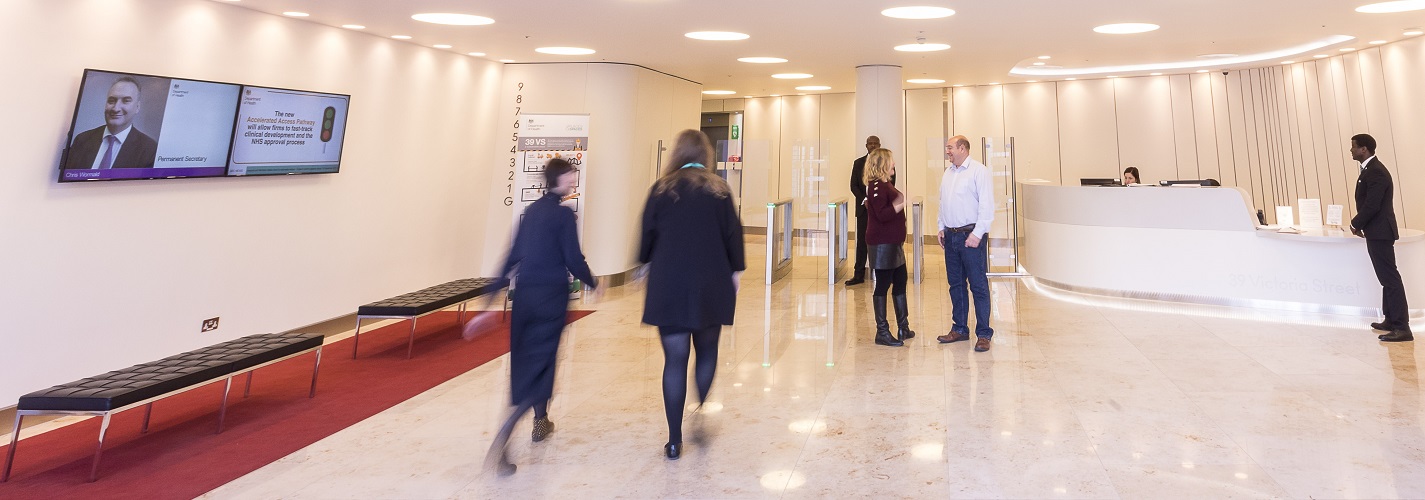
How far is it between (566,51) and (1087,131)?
9.32 metres

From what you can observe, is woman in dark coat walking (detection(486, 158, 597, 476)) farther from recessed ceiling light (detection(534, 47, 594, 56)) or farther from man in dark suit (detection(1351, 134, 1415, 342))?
man in dark suit (detection(1351, 134, 1415, 342))

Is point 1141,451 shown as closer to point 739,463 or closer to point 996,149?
point 739,463

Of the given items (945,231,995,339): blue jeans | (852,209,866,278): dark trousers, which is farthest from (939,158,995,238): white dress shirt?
(852,209,866,278): dark trousers

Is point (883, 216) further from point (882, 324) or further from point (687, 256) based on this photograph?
point (687, 256)

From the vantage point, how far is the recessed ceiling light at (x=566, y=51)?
844 cm

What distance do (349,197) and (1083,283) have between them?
327 inches

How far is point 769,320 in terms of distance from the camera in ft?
23.1

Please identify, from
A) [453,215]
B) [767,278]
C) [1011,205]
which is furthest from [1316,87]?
[453,215]

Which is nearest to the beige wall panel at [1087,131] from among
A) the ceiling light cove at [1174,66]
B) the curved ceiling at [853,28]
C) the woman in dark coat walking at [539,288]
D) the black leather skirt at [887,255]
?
the ceiling light cove at [1174,66]

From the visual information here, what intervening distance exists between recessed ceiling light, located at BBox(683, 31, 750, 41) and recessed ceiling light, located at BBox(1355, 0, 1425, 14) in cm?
575

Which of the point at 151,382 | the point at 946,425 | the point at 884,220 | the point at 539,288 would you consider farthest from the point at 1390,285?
the point at 151,382

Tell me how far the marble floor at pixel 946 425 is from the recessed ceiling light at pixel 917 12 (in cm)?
298

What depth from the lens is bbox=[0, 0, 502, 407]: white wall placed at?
470 centimetres

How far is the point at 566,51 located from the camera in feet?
28.4
